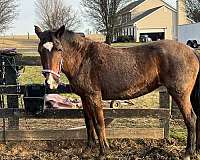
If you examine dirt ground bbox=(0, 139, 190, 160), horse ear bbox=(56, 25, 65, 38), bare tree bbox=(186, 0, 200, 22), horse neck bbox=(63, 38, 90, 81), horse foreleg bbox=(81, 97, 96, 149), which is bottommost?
dirt ground bbox=(0, 139, 190, 160)

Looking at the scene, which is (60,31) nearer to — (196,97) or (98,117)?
(98,117)

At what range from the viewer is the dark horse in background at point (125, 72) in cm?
550

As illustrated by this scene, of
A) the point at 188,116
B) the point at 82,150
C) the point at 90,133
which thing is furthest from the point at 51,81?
the point at 188,116

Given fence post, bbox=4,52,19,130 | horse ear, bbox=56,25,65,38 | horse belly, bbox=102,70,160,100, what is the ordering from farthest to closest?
1. fence post, bbox=4,52,19,130
2. horse belly, bbox=102,70,160,100
3. horse ear, bbox=56,25,65,38

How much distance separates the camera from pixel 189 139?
219 inches

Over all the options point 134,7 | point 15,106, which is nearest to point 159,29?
point 134,7

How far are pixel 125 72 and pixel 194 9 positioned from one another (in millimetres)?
58317

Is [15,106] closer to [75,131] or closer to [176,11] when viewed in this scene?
[75,131]

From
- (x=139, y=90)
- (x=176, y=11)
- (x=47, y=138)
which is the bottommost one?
(x=47, y=138)

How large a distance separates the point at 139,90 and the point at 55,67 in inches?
52.9

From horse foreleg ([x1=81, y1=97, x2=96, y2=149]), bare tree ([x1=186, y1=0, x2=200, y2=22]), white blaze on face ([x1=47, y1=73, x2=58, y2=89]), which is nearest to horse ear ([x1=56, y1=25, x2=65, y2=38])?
white blaze on face ([x1=47, y1=73, x2=58, y2=89])

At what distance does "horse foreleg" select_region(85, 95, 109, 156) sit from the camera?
5523 millimetres

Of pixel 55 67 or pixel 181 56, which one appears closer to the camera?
pixel 55 67

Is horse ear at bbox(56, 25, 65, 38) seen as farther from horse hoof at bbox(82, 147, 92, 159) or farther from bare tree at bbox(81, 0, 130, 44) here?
bare tree at bbox(81, 0, 130, 44)
